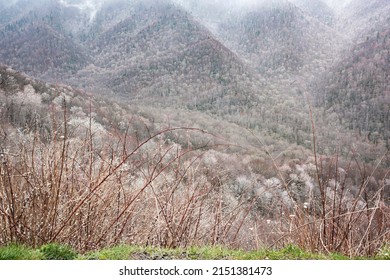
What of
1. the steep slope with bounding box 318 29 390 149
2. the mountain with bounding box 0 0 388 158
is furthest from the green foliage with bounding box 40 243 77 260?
the steep slope with bounding box 318 29 390 149

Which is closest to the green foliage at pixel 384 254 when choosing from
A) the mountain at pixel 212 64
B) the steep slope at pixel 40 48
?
the mountain at pixel 212 64

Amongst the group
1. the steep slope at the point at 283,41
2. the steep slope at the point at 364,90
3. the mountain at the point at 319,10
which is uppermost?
the mountain at the point at 319,10

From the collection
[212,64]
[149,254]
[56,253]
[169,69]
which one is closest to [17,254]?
[56,253]

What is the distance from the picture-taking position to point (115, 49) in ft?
636

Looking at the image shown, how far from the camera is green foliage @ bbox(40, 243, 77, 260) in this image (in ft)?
7.60

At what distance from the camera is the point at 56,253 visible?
7.70 ft

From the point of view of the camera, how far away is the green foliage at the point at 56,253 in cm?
232

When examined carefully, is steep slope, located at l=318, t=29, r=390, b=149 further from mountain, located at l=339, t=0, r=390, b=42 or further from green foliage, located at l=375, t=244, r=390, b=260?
green foliage, located at l=375, t=244, r=390, b=260

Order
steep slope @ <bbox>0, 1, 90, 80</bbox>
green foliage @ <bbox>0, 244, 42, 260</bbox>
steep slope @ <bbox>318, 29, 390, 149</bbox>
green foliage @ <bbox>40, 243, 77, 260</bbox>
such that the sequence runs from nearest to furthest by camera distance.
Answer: green foliage @ <bbox>0, 244, 42, 260</bbox>, green foliage @ <bbox>40, 243, 77, 260</bbox>, steep slope @ <bbox>318, 29, 390, 149</bbox>, steep slope @ <bbox>0, 1, 90, 80</bbox>

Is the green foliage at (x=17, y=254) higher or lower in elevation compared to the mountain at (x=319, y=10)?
lower

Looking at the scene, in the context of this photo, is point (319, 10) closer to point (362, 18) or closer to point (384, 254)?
point (362, 18)

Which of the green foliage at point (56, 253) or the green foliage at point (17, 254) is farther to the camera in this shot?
the green foliage at point (56, 253)

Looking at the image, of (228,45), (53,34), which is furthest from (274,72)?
(53,34)

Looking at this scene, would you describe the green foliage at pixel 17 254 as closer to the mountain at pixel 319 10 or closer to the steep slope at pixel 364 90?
the steep slope at pixel 364 90
